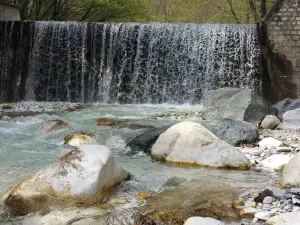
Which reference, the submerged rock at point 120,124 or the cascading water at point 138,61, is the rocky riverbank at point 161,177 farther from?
the cascading water at point 138,61

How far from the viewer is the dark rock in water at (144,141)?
701cm

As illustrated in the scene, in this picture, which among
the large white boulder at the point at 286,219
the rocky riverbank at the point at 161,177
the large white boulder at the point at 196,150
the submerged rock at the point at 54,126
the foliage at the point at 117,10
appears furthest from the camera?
the foliage at the point at 117,10

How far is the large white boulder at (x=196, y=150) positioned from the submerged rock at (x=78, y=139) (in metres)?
1.40

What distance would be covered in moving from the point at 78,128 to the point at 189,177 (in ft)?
11.7

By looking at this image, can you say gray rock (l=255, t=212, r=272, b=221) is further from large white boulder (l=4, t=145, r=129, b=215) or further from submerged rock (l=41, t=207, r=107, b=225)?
large white boulder (l=4, t=145, r=129, b=215)

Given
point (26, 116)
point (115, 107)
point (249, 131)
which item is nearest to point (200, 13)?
point (115, 107)

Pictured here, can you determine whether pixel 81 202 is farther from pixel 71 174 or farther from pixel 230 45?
pixel 230 45

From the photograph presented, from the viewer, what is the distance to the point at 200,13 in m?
26.1

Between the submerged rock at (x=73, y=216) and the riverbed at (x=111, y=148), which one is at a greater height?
the riverbed at (x=111, y=148)

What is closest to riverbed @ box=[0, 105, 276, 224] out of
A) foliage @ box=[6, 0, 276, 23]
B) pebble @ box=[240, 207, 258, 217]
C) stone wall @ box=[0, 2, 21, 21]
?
pebble @ box=[240, 207, 258, 217]

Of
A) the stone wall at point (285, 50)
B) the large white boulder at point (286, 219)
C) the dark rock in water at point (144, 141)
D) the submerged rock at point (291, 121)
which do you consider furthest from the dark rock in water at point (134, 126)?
the stone wall at point (285, 50)

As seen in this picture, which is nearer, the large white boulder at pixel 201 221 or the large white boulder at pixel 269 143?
the large white boulder at pixel 201 221

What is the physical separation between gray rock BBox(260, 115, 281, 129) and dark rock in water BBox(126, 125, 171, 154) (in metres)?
2.54

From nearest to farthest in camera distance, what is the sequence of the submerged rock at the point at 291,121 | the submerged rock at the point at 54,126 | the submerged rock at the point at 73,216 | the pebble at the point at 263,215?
1. the pebble at the point at 263,215
2. the submerged rock at the point at 73,216
3. the submerged rock at the point at 54,126
4. the submerged rock at the point at 291,121
